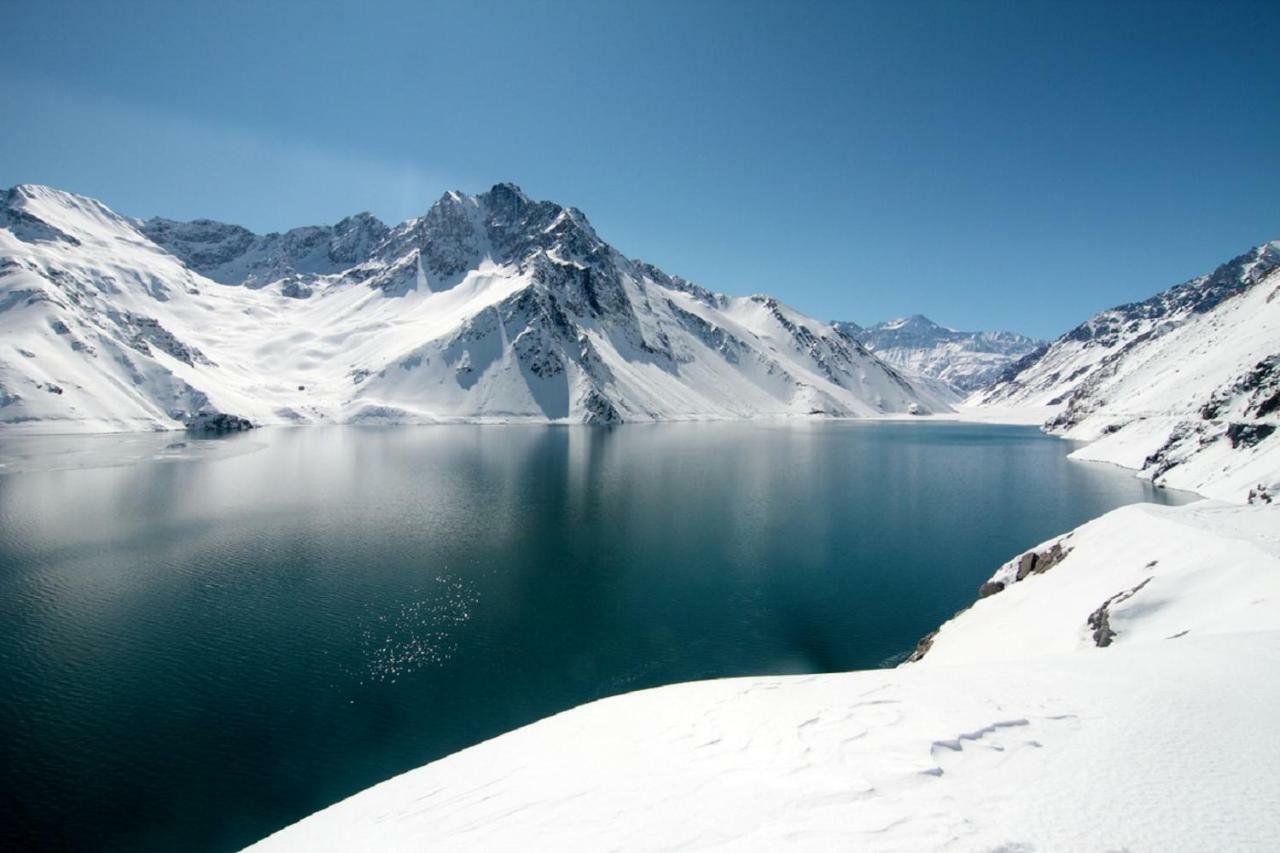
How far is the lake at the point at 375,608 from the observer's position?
25031 mm

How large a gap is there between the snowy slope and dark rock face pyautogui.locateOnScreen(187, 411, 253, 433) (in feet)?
641

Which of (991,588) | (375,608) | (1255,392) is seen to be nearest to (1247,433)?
(1255,392)

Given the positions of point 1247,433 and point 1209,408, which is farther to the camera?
point 1209,408

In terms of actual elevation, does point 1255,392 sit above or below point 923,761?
above

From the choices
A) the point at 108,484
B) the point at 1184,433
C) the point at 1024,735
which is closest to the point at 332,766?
the point at 1024,735

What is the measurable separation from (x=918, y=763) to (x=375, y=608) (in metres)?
37.2

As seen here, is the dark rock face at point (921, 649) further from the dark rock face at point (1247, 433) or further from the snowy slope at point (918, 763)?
the dark rock face at point (1247, 433)

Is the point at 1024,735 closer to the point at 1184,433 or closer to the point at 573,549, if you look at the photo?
the point at 573,549

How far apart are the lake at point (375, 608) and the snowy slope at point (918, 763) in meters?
10.8

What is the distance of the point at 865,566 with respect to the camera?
50000 millimetres

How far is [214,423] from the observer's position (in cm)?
17788

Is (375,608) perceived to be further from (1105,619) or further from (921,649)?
(1105,619)

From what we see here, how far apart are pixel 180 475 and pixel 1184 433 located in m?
149

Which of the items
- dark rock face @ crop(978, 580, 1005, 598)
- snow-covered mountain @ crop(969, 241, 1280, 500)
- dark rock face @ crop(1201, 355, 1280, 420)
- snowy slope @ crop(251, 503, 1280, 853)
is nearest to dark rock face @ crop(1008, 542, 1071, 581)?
dark rock face @ crop(978, 580, 1005, 598)
